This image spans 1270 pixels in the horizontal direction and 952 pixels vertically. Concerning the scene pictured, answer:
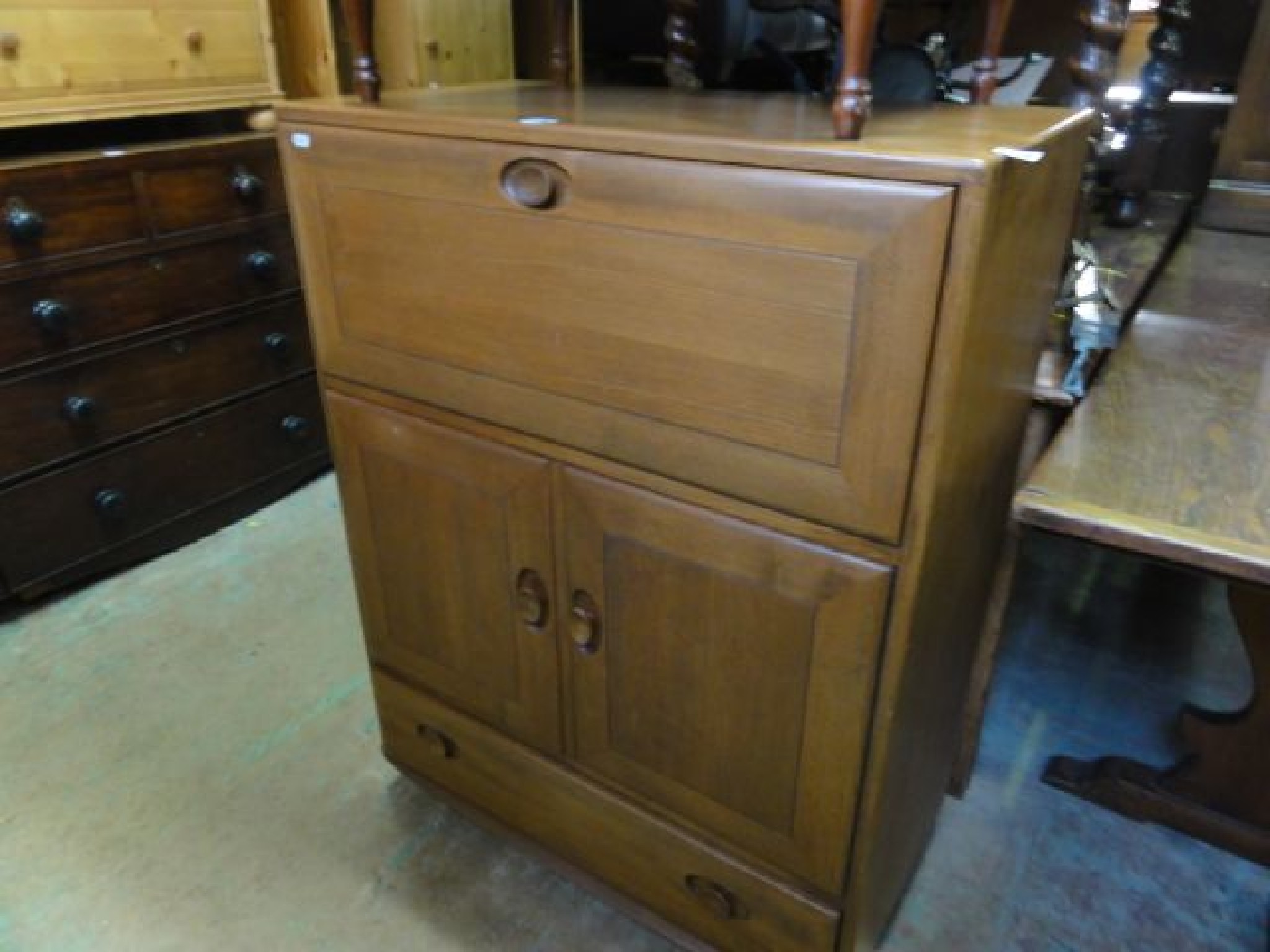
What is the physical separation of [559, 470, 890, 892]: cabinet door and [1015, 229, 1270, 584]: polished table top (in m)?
0.38

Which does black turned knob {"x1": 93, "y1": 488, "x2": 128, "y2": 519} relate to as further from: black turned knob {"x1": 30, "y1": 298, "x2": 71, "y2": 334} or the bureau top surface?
the bureau top surface

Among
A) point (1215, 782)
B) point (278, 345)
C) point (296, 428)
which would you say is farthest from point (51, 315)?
point (1215, 782)

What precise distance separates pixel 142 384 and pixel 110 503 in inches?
10.4

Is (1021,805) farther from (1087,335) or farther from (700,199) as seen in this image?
(700,199)

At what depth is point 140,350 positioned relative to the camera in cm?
189

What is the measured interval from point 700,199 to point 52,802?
1.43 metres

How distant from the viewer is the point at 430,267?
3.05ft

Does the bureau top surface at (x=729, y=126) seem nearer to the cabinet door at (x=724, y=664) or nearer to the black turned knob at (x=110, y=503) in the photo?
the cabinet door at (x=724, y=664)

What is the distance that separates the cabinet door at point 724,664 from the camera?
82 centimetres

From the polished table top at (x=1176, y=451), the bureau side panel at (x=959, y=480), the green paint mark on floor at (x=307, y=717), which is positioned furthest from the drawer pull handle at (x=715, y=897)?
the green paint mark on floor at (x=307, y=717)

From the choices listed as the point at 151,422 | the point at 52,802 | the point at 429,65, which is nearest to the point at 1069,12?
the point at 429,65

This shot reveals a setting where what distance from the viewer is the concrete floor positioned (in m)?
1.23

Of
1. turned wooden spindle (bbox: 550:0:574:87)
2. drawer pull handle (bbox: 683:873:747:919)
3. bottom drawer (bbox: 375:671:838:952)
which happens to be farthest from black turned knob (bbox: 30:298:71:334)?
drawer pull handle (bbox: 683:873:747:919)

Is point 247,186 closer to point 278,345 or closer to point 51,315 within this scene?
point 278,345
